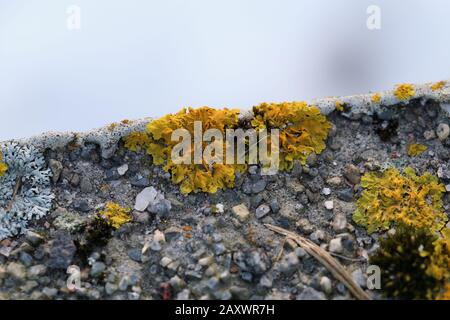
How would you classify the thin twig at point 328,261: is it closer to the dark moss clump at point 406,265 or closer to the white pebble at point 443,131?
the dark moss clump at point 406,265

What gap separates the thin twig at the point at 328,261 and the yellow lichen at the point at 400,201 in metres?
0.46

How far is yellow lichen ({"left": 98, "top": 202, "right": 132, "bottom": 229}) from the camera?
16.7ft

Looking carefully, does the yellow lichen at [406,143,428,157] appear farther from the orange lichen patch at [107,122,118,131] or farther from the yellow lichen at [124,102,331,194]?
the orange lichen patch at [107,122,118,131]

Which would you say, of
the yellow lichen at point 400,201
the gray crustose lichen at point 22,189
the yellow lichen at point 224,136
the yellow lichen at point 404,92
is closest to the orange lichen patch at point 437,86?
the yellow lichen at point 404,92

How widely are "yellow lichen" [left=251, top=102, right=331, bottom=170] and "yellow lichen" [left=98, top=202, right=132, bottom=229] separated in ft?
4.38

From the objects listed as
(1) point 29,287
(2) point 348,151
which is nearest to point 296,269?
(2) point 348,151

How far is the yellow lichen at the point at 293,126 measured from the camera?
17.6 feet

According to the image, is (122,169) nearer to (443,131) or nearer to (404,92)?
(404,92)

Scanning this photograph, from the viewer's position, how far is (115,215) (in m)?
5.15

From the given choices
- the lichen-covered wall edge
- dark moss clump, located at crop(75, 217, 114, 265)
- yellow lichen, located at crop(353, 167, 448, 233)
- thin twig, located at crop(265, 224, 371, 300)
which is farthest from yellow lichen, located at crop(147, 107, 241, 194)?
yellow lichen, located at crop(353, 167, 448, 233)
